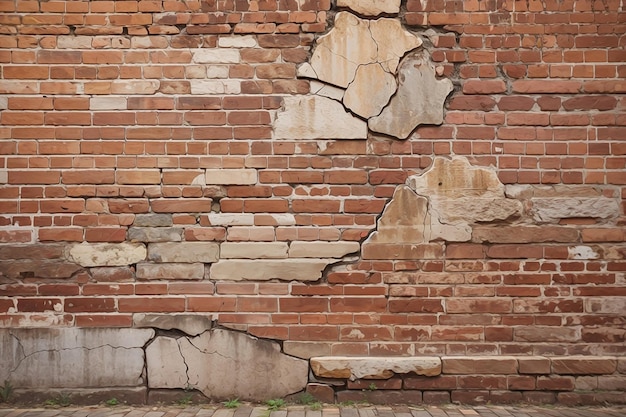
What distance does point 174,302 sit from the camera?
3.77m

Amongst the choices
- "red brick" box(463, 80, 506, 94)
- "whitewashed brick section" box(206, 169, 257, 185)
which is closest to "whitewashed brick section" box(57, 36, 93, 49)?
"whitewashed brick section" box(206, 169, 257, 185)

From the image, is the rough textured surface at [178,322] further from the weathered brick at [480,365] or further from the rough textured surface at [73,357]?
the weathered brick at [480,365]

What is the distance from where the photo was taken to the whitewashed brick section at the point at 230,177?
3803mm

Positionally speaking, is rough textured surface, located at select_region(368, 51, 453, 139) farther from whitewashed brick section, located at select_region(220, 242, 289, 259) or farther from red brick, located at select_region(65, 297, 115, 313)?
red brick, located at select_region(65, 297, 115, 313)

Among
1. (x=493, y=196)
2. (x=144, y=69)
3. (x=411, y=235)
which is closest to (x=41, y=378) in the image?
(x=144, y=69)

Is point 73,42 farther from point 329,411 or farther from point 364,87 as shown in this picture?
point 329,411

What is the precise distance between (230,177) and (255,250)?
0.59m

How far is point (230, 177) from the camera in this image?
3805 mm

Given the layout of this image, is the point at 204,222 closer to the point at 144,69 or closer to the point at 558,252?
the point at 144,69

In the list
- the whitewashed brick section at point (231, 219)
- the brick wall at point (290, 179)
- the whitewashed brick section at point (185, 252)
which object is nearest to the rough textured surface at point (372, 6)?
the brick wall at point (290, 179)

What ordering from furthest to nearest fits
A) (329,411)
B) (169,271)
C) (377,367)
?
(169,271) < (377,367) < (329,411)

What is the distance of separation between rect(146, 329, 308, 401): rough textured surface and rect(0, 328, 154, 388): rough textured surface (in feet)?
0.54

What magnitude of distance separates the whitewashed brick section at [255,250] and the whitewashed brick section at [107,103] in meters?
1.36

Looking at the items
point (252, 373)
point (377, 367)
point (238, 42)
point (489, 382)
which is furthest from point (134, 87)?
point (489, 382)
